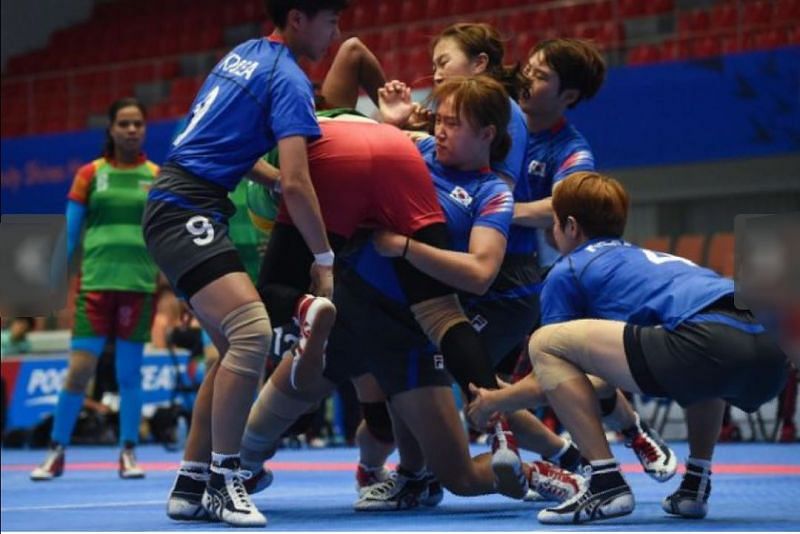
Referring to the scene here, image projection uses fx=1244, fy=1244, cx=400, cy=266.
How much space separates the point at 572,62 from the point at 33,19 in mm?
17830

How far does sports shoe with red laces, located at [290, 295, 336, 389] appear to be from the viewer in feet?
9.55

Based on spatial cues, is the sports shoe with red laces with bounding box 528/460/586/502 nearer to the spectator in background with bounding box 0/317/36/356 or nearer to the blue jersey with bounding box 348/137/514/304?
the blue jersey with bounding box 348/137/514/304

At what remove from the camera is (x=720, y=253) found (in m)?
12.5

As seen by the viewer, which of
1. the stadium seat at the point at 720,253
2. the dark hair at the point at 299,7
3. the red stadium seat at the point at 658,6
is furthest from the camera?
the red stadium seat at the point at 658,6

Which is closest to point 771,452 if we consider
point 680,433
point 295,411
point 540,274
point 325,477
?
point 680,433

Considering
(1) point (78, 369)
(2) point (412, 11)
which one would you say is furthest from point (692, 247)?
(1) point (78, 369)

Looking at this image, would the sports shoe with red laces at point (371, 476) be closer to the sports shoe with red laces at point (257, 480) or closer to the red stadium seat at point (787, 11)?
the sports shoe with red laces at point (257, 480)

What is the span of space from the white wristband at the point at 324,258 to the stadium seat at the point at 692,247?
10.1 meters

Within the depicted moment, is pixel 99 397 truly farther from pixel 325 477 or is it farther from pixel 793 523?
pixel 793 523

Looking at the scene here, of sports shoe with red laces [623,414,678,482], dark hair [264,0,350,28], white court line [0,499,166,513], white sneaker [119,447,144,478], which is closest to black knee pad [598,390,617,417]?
sports shoe with red laces [623,414,678,482]

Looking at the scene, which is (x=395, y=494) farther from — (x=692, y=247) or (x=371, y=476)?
(x=692, y=247)

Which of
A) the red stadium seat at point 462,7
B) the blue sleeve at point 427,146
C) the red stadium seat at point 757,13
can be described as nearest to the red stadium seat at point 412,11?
the red stadium seat at point 462,7

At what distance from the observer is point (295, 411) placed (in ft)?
12.1

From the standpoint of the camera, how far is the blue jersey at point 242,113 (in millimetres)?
3064
